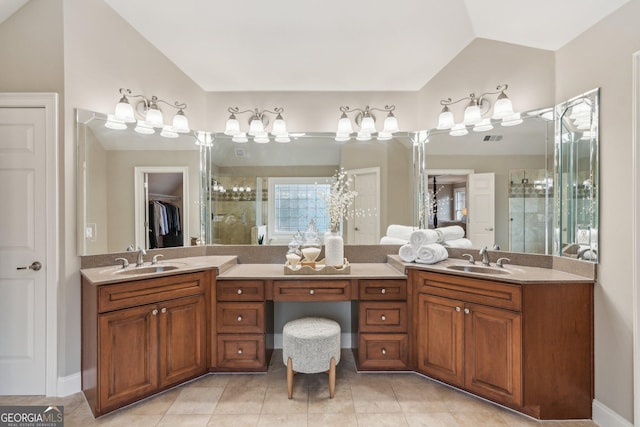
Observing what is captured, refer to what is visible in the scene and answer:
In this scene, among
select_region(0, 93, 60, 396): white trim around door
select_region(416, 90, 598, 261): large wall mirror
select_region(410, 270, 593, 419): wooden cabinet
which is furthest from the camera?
select_region(0, 93, 60, 396): white trim around door

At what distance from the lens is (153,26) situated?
8.38 ft

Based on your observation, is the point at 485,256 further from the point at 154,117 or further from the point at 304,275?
the point at 154,117

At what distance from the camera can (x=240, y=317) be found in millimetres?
2469

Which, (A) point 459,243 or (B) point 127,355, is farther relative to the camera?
(A) point 459,243

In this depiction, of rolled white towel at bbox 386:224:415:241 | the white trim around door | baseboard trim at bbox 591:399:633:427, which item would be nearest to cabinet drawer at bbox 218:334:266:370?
the white trim around door

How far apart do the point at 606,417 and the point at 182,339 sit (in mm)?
2862

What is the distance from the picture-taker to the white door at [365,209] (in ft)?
9.89

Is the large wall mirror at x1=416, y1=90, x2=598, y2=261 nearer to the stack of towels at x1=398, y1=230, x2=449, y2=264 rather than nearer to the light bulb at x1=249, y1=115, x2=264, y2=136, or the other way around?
the stack of towels at x1=398, y1=230, x2=449, y2=264

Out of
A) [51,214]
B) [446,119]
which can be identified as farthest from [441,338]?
[51,214]

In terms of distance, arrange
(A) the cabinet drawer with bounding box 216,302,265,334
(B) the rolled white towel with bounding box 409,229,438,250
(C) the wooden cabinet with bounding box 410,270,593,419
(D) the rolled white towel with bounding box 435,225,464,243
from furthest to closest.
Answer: (D) the rolled white towel with bounding box 435,225,464,243, (B) the rolled white towel with bounding box 409,229,438,250, (A) the cabinet drawer with bounding box 216,302,265,334, (C) the wooden cabinet with bounding box 410,270,593,419

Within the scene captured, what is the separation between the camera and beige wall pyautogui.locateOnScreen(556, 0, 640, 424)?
179 centimetres

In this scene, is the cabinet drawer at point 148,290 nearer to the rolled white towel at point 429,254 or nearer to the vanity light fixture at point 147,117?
the vanity light fixture at point 147,117

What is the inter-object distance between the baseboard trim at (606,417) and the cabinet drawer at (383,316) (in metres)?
1.24

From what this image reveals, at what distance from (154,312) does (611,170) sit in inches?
124
